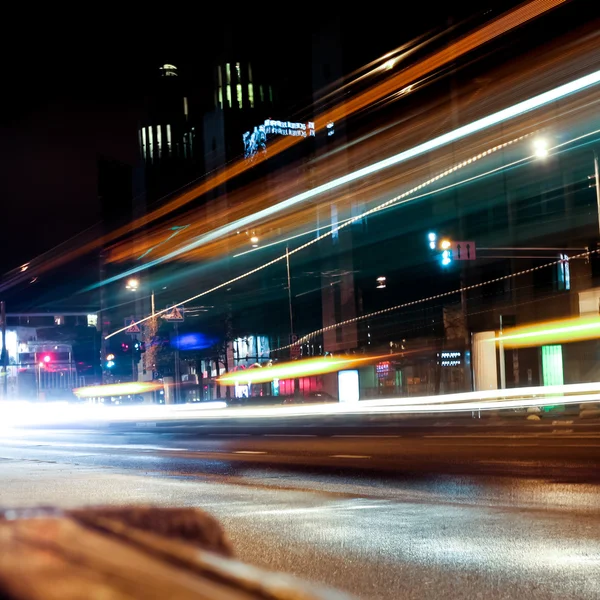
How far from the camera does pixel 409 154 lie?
36.7 meters

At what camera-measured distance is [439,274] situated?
5316 cm

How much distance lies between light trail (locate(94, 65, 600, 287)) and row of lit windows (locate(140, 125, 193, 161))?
92.8 meters

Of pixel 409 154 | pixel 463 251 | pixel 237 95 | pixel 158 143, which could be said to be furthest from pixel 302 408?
pixel 158 143

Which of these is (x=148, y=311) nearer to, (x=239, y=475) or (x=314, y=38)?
(x=314, y=38)

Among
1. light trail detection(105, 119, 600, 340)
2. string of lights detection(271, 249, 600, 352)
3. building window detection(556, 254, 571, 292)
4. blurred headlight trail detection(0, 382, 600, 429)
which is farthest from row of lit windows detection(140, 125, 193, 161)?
building window detection(556, 254, 571, 292)

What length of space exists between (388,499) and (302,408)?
1987cm

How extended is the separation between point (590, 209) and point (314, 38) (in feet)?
101

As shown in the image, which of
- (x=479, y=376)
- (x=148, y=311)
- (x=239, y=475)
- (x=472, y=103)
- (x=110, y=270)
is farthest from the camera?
(x=148, y=311)

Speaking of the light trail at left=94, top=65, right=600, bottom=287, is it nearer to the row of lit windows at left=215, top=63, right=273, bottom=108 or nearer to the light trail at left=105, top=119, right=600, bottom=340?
the light trail at left=105, top=119, right=600, bottom=340

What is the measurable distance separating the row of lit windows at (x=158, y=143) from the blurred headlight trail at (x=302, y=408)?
326 feet

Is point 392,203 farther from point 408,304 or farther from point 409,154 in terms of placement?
point 409,154

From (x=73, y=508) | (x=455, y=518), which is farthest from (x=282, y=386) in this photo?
(x=73, y=508)

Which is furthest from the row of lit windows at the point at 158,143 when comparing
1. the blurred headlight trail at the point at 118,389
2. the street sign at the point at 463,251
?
the street sign at the point at 463,251

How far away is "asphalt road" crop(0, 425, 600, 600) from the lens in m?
7.31
